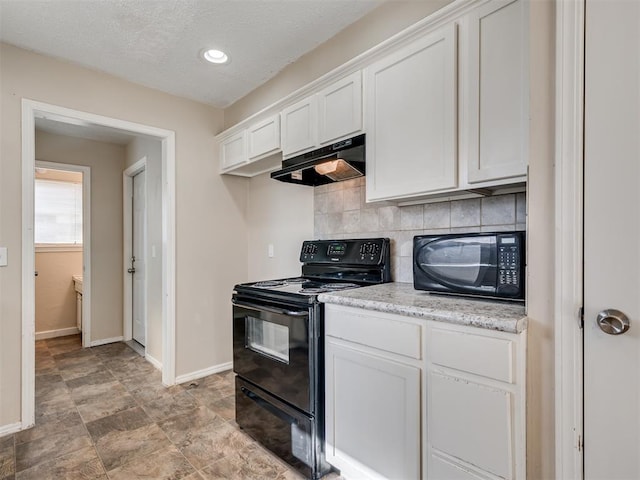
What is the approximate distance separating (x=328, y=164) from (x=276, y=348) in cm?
114

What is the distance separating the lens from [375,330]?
1.49 m

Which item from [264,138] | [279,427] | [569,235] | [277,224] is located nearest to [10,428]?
[279,427]

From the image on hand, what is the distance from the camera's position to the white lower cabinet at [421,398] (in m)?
1.12

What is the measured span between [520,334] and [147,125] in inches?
116

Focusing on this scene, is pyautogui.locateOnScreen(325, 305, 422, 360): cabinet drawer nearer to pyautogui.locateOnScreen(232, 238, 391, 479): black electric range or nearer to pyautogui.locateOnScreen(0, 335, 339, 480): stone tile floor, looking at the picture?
pyautogui.locateOnScreen(232, 238, 391, 479): black electric range

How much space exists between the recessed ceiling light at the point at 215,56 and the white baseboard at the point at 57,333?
4.07 meters

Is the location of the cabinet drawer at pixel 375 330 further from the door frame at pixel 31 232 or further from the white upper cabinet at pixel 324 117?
the door frame at pixel 31 232

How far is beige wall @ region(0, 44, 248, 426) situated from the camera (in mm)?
2215

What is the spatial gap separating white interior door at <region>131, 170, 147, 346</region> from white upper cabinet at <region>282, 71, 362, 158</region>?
2.33 m

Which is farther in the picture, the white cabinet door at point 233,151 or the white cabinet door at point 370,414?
the white cabinet door at point 233,151

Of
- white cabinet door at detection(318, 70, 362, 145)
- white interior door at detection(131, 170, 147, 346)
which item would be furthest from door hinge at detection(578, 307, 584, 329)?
white interior door at detection(131, 170, 147, 346)

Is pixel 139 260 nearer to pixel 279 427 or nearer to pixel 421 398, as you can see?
pixel 279 427

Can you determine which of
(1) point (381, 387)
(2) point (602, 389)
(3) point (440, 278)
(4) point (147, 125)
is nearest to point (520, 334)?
(2) point (602, 389)

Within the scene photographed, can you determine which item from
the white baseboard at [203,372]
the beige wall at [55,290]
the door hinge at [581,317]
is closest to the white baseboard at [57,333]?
the beige wall at [55,290]
